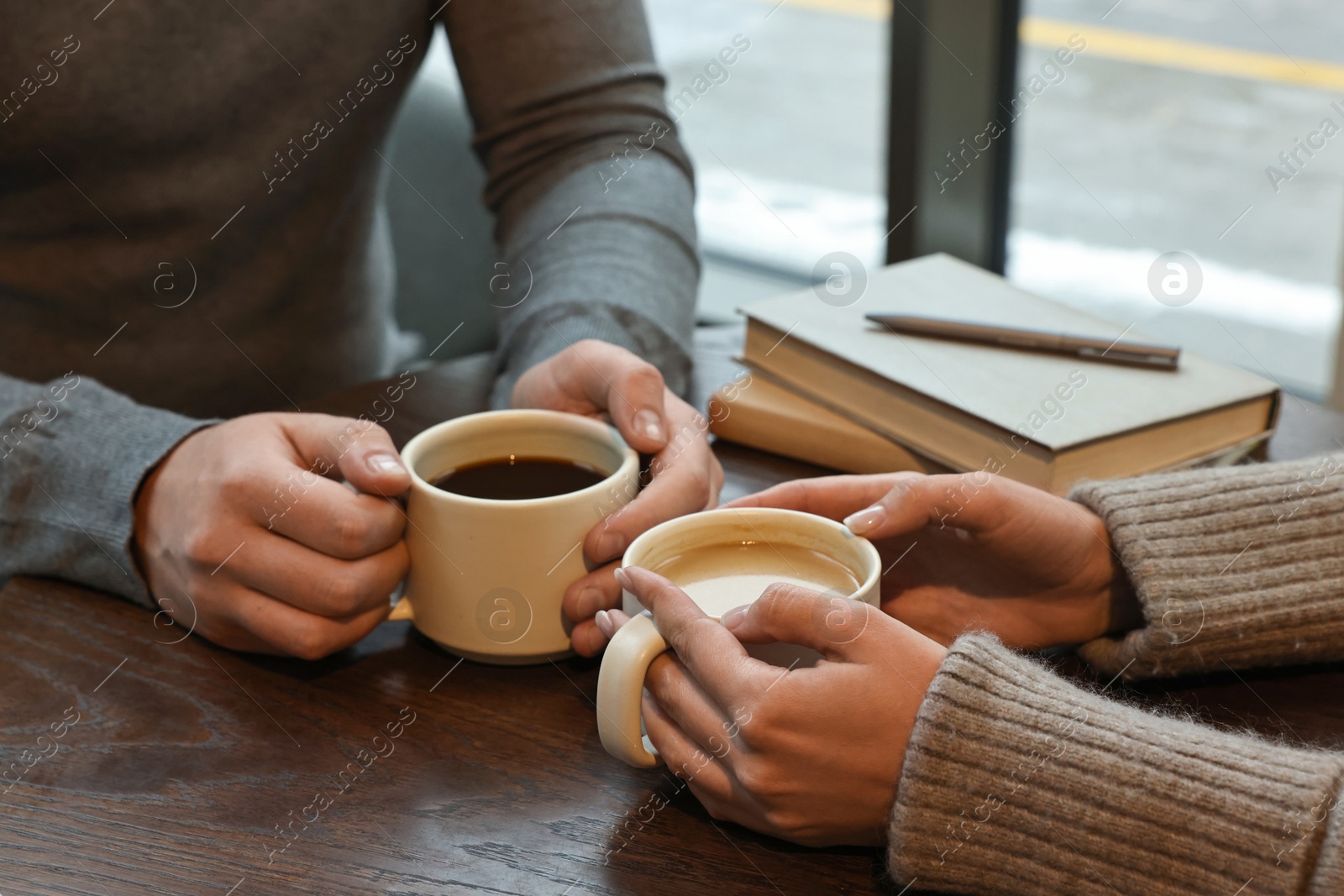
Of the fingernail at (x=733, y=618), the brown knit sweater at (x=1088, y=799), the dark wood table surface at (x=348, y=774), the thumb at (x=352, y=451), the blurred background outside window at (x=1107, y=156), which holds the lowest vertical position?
the blurred background outside window at (x=1107, y=156)

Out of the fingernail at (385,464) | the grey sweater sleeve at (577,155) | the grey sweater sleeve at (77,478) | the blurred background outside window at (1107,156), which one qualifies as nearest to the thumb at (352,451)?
the fingernail at (385,464)

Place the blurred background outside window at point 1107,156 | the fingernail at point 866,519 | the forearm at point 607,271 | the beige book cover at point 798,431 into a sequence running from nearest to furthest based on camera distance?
1. the fingernail at point 866,519
2. the beige book cover at point 798,431
3. the forearm at point 607,271
4. the blurred background outside window at point 1107,156

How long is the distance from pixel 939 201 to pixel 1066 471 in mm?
1365

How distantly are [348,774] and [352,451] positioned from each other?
0.65ft

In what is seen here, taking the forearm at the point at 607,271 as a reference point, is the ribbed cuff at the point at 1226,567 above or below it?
below

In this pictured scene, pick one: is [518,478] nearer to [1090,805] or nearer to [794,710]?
[794,710]

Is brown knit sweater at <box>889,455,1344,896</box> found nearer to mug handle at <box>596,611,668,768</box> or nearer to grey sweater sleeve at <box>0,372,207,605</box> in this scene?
mug handle at <box>596,611,668,768</box>

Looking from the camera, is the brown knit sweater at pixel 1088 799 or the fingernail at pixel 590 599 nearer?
the brown knit sweater at pixel 1088 799

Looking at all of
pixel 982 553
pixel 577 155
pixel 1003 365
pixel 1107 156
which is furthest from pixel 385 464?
pixel 1107 156

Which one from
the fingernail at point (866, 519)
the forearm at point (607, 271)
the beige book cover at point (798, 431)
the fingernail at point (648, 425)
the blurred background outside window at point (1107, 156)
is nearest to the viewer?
the fingernail at point (866, 519)

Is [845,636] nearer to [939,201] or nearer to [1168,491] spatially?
[1168,491]

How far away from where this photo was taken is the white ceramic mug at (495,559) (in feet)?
2.17

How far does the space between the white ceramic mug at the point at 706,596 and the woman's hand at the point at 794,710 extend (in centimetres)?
1

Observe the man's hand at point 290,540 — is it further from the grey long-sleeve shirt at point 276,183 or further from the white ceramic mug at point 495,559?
the grey long-sleeve shirt at point 276,183
